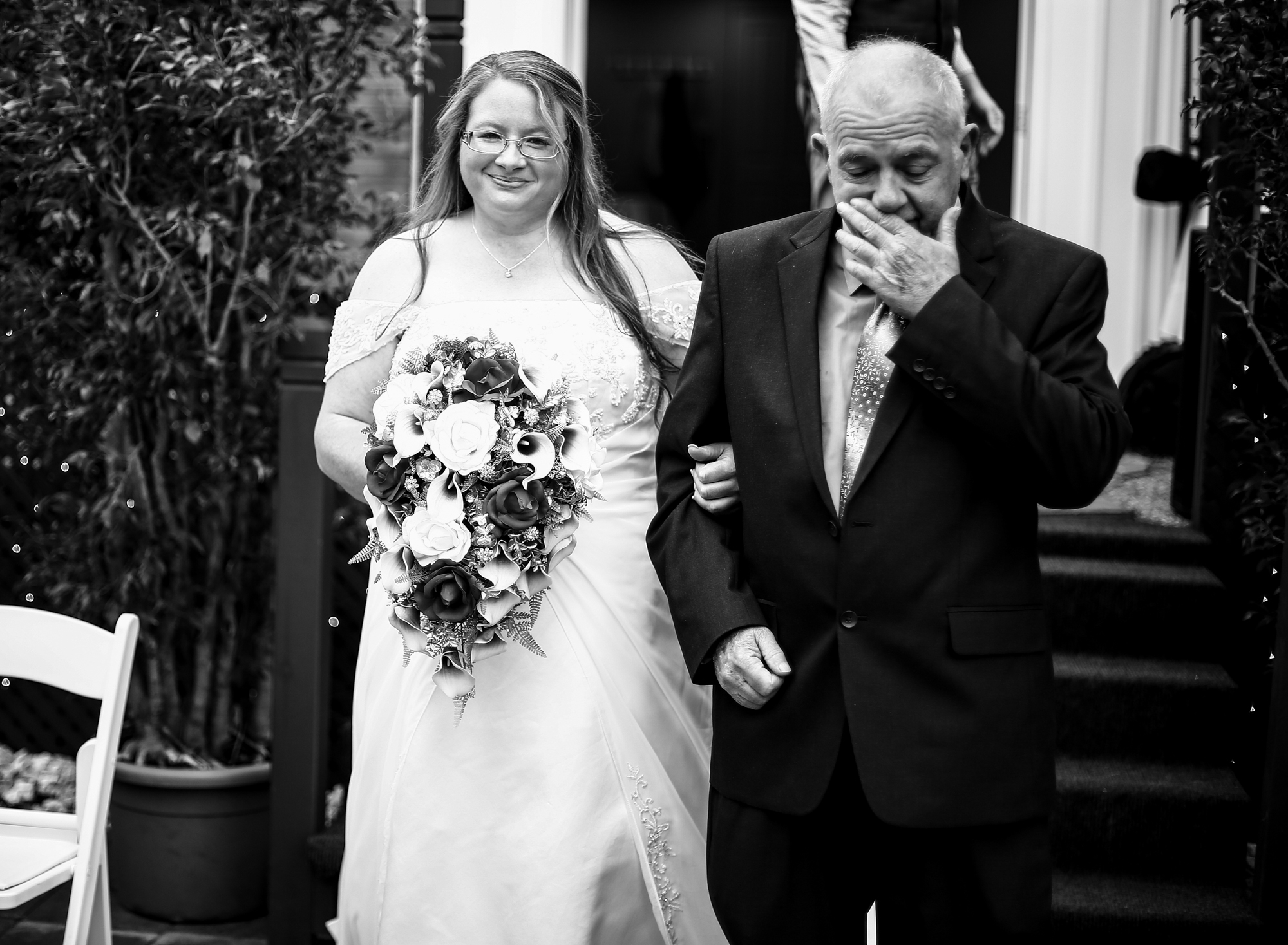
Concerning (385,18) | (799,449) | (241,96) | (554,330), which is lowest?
(799,449)

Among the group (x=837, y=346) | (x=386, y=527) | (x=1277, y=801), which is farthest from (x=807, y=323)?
(x=1277, y=801)

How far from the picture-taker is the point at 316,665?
4012mm

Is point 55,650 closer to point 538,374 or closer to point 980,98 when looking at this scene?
point 538,374

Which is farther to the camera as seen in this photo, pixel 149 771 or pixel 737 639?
pixel 149 771

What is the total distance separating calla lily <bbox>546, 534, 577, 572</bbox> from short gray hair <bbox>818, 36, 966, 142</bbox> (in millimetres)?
925

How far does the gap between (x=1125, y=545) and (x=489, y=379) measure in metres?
2.83

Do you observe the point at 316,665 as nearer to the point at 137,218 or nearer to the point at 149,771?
the point at 149,771

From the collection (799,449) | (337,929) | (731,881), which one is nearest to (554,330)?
(799,449)

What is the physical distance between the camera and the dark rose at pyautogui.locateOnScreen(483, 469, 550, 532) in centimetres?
248

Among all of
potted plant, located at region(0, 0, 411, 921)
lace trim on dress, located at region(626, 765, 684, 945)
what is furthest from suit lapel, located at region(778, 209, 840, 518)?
potted plant, located at region(0, 0, 411, 921)

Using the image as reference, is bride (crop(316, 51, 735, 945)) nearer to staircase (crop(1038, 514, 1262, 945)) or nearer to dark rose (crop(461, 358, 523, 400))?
dark rose (crop(461, 358, 523, 400))

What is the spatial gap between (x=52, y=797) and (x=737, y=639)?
12.8ft

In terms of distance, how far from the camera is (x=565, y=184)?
3086mm

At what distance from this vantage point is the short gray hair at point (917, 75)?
7.11 ft
